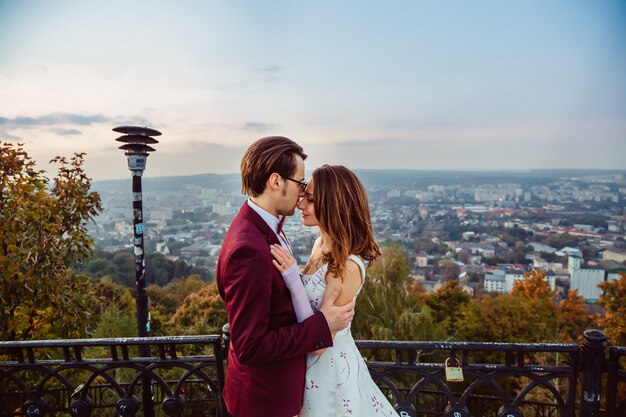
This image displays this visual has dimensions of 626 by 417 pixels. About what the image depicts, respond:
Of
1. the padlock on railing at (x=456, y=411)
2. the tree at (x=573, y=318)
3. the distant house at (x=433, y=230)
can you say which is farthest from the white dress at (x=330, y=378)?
the distant house at (x=433, y=230)

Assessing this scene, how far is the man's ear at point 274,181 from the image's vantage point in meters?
1.67

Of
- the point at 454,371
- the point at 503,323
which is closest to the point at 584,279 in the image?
the point at 503,323

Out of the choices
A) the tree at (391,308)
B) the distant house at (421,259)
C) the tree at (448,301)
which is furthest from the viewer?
the distant house at (421,259)

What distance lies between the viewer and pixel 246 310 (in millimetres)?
1495

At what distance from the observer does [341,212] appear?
178cm

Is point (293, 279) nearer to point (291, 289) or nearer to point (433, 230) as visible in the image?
point (291, 289)

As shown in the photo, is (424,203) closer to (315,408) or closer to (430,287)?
(430,287)

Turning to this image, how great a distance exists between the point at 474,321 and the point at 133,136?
22762 mm

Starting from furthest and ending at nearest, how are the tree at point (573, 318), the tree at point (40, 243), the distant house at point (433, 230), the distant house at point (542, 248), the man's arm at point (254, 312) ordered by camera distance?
1. the distant house at point (433, 230)
2. the distant house at point (542, 248)
3. the tree at point (573, 318)
4. the tree at point (40, 243)
5. the man's arm at point (254, 312)

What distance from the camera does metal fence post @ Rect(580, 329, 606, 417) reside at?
2.28 metres

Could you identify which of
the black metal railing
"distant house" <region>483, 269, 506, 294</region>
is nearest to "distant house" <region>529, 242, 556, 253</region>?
"distant house" <region>483, 269, 506, 294</region>


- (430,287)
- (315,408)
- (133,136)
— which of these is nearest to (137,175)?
(133,136)

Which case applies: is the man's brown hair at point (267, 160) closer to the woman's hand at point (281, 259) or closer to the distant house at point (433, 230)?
the woman's hand at point (281, 259)

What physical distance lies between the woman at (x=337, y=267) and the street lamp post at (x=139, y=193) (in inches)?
96.6
